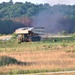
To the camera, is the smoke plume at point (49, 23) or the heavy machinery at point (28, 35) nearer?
the heavy machinery at point (28, 35)

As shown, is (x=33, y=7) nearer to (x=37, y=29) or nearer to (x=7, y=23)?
(x=7, y=23)

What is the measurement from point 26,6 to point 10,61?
123033mm

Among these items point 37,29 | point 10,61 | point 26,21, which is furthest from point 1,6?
point 10,61

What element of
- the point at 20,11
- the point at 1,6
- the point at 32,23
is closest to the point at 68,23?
the point at 32,23

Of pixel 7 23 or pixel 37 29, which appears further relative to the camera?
pixel 7 23

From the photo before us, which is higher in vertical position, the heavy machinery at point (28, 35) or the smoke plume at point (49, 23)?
the heavy machinery at point (28, 35)

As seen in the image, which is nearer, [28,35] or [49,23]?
[28,35]

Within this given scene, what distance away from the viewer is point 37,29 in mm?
69938

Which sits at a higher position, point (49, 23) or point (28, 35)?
point (28, 35)

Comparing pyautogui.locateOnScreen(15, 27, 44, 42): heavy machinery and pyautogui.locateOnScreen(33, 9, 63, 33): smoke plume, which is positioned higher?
pyautogui.locateOnScreen(15, 27, 44, 42): heavy machinery

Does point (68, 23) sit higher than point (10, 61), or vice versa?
point (10, 61)

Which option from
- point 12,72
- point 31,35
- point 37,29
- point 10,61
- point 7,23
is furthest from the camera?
point 7,23

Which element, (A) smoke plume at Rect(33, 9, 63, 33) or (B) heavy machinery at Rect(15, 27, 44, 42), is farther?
(A) smoke plume at Rect(33, 9, 63, 33)

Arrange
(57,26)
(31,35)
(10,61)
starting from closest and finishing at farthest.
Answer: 1. (10,61)
2. (31,35)
3. (57,26)
